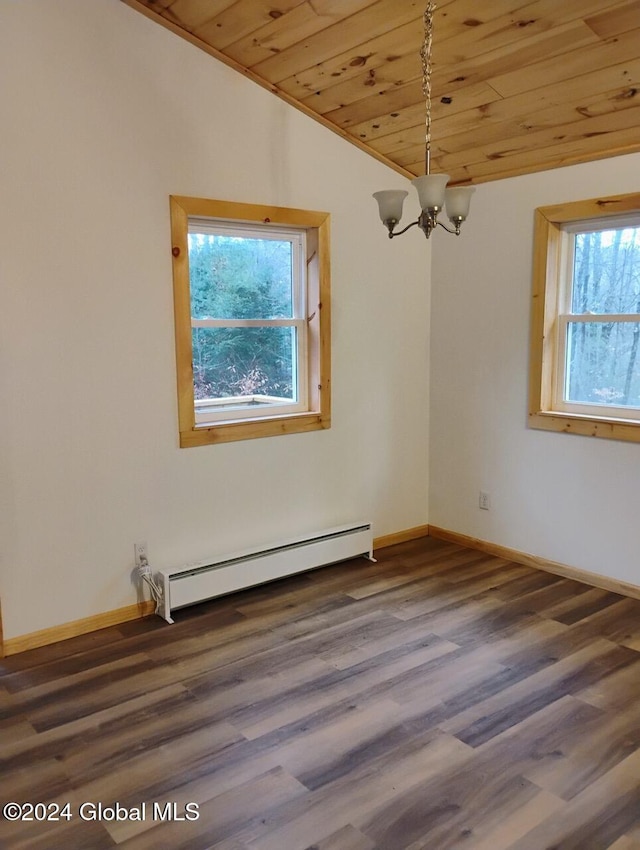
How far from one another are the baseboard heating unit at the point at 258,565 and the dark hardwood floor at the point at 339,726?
102 millimetres

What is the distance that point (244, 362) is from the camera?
374 cm

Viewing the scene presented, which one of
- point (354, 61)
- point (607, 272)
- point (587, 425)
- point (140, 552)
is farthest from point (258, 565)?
point (354, 61)

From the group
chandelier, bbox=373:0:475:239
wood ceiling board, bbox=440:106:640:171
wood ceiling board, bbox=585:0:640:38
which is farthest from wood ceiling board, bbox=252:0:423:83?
wood ceiling board, bbox=440:106:640:171

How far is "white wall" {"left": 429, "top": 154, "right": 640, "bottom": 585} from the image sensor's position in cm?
357

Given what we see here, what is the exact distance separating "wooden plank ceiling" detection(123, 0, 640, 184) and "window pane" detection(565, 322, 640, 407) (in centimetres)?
75

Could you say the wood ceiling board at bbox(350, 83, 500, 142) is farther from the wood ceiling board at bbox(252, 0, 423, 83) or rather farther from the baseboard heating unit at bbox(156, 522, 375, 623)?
the baseboard heating unit at bbox(156, 522, 375, 623)

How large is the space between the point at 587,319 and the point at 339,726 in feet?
8.12

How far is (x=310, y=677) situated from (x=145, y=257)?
204 cm

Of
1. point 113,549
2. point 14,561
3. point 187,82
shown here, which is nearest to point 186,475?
point 113,549

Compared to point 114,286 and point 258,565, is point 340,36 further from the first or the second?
point 258,565

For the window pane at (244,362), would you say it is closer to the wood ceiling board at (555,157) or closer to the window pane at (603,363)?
the wood ceiling board at (555,157)

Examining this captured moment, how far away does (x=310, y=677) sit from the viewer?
279 cm

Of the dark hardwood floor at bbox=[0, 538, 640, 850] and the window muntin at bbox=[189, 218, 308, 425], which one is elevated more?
the window muntin at bbox=[189, 218, 308, 425]

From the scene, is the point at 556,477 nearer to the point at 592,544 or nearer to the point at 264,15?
the point at 592,544
